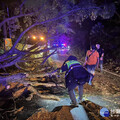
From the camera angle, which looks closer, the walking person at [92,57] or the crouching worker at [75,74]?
the crouching worker at [75,74]

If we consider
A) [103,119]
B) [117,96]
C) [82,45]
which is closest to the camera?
[103,119]

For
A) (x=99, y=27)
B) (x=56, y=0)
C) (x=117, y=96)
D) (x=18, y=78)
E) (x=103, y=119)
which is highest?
(x=56, y=0)

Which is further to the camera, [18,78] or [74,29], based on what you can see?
[74,29]

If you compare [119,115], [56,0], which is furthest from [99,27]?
[119,115]

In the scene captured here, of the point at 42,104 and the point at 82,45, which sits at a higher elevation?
the point at 82,45

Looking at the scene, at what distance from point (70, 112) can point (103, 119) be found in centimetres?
94

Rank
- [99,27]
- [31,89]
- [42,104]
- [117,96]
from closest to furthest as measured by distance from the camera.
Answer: [42,104] < [117,96] < [31,89] < [99,27]

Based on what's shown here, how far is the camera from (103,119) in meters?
2.69

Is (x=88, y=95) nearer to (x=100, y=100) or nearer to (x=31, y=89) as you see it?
(x=100, y=100)

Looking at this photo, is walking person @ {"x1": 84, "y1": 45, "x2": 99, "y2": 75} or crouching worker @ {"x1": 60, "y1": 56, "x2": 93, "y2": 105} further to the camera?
walking person @ {"x1": 84, "y1": 45, "x2": 99, "y2": 75}

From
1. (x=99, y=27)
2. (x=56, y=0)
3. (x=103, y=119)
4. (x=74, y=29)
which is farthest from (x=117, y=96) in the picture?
(x=74, y=29)

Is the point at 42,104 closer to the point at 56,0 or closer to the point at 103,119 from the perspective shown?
the point at 103,119

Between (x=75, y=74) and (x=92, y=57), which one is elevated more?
(x=92, y=57)

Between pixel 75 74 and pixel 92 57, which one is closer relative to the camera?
pixel 75 74
